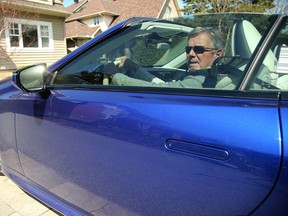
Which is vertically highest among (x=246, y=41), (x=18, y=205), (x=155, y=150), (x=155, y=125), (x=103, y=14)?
(x=103, y=14)

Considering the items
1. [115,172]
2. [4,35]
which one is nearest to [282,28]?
[115,172]

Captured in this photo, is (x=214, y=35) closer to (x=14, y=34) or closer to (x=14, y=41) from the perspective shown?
(x=14, y=34)

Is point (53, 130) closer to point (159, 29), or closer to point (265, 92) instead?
point (159, 29)

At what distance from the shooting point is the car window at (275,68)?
4.48ft

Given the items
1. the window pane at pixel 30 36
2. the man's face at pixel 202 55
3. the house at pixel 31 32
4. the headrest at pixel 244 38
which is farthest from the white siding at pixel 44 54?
the headrest at pixel 244 38

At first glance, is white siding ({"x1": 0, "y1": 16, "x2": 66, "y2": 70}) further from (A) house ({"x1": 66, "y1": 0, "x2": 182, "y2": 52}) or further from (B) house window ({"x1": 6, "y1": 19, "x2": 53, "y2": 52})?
(A) house ({"x1": 66, "y1": 0, "x2": 182, "y2": 52})

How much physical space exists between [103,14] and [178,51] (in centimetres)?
2292

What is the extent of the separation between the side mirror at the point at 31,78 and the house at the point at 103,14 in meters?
20.9

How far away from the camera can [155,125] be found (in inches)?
53.1

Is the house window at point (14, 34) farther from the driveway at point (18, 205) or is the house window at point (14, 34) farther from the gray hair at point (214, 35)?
the gray hair at point (214, 35)

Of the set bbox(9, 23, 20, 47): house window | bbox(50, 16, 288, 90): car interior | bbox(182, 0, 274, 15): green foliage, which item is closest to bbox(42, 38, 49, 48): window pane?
bbox(9, 23, 20, 47): house window

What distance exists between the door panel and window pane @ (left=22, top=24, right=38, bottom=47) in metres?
14.2

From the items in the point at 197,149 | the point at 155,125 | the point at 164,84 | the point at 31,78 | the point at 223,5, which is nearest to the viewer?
the point at 197,149

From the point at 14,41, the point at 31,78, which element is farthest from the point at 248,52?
the point at 14,41
